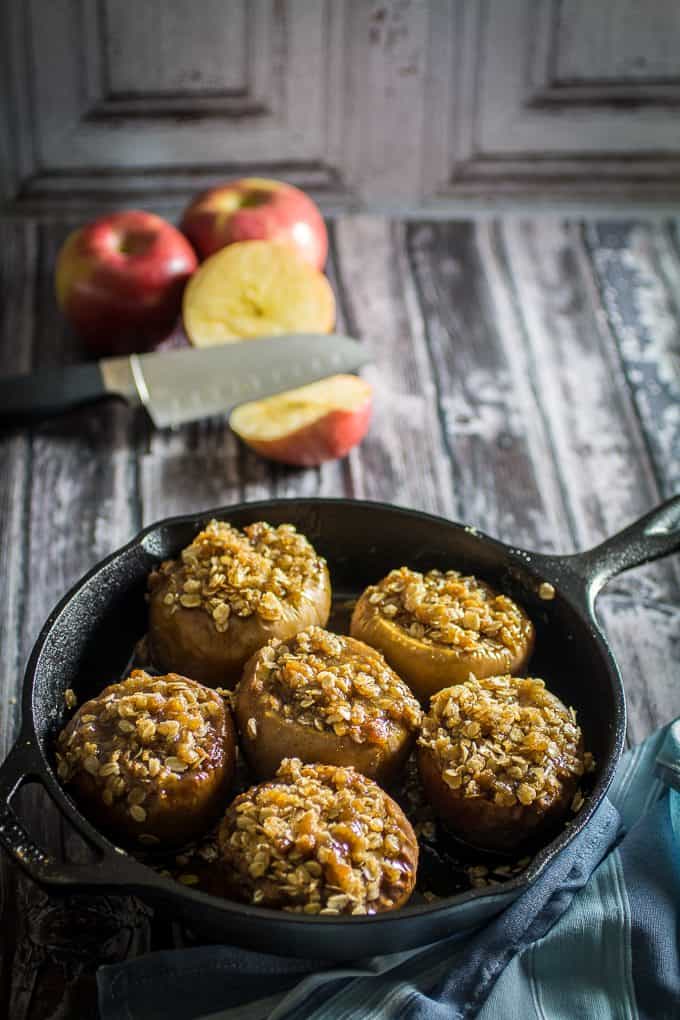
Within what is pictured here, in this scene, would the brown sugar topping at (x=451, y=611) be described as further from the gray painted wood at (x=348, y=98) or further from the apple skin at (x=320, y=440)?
the gray painted wood at (x=348, y=98)

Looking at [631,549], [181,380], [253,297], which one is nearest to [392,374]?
[253,297]

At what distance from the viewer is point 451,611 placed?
1.31 m

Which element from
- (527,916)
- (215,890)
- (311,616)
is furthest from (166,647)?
(527,916)

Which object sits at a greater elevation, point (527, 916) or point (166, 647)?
point (166, 647)

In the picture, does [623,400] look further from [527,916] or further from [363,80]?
[527,916]

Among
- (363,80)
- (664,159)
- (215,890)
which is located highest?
(363,80)

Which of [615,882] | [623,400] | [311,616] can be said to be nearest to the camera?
[615,882]

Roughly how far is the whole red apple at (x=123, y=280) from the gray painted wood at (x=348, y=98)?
14.5 inches

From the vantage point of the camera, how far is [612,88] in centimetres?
235

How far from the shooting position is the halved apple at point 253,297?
6.38 feet

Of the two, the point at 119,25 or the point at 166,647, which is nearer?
the point at 166,647

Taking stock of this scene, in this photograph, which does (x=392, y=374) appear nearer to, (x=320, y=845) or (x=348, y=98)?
(x=348, y=98)

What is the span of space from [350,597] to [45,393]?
2.04 feet

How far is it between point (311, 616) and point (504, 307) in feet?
3.45
